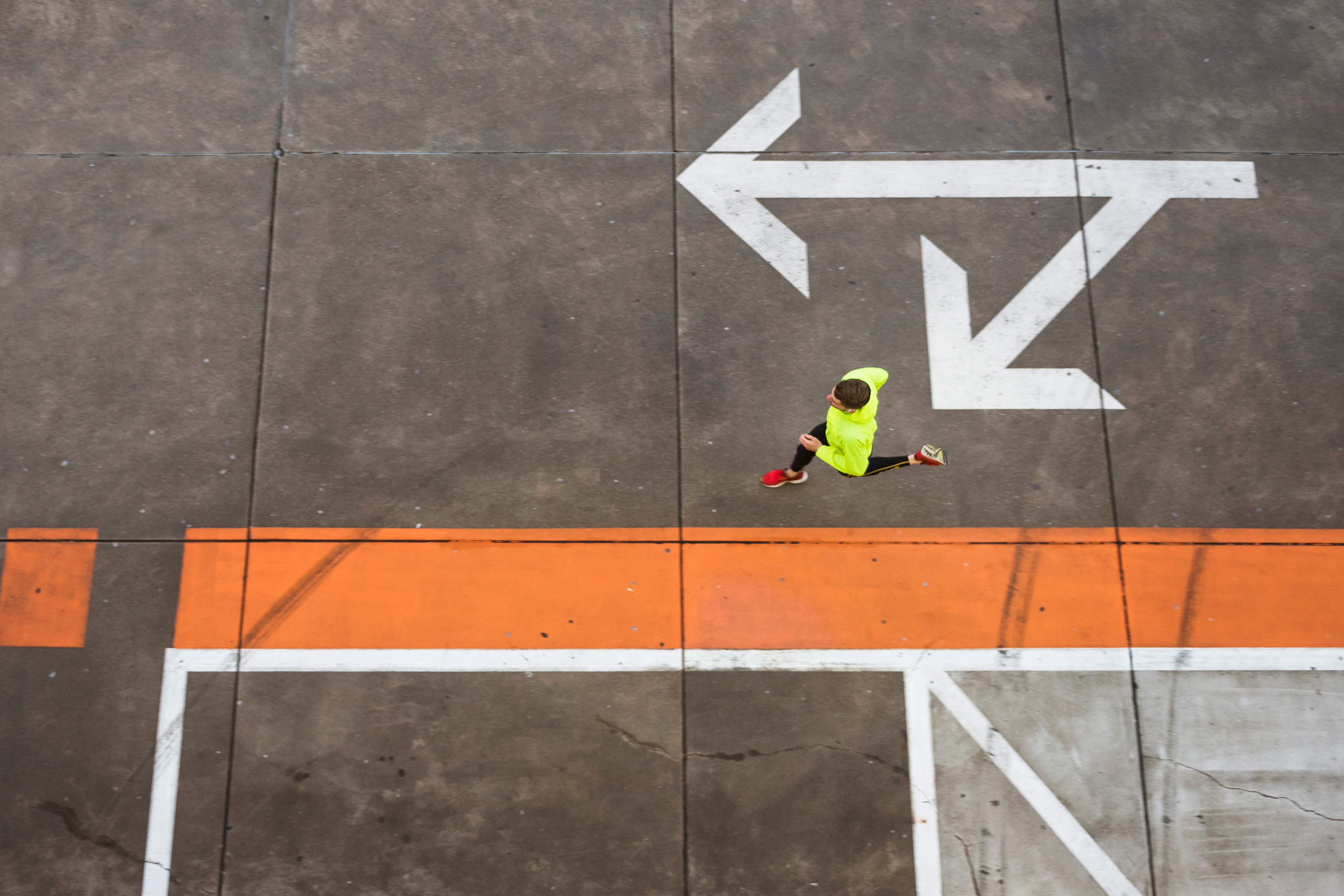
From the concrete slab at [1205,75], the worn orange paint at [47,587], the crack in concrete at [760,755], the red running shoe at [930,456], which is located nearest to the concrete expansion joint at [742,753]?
the crack in concrete at [760,755]

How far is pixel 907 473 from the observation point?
595 centimetres

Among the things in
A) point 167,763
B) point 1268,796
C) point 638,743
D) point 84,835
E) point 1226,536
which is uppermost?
point 1226,536

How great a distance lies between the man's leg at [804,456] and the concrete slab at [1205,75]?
3.33m

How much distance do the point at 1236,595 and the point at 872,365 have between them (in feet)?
9.83

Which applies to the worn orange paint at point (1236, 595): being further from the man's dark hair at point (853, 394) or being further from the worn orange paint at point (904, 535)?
the man's dark hair at point (853, 394)

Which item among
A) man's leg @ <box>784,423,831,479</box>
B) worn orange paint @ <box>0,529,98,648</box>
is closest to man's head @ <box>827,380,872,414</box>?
man's leg @ <box>784,423,831,479</box>

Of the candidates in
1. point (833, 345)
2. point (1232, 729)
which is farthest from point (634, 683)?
point (1232, 729)

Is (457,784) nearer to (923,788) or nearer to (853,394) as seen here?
(923,788)

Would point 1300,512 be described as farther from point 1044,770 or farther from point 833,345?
point 833,345

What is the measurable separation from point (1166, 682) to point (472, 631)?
4.78 m

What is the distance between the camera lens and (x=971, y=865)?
5426mm

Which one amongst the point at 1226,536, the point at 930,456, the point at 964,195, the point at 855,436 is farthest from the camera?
the point at 964,195

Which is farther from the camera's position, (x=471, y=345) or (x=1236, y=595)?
(x=471, y=345)

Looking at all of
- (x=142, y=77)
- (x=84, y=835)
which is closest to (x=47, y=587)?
(x=84, y=835)
